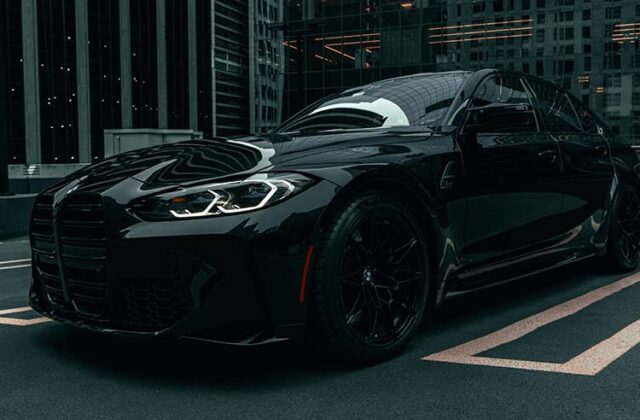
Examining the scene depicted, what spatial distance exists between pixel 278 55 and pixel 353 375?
4966 cm

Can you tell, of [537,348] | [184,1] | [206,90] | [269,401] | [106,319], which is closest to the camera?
[269,401]

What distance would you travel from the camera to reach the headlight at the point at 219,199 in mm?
2787

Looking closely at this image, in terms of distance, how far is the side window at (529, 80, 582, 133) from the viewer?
4.66m

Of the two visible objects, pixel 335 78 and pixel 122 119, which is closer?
pixel 335 78

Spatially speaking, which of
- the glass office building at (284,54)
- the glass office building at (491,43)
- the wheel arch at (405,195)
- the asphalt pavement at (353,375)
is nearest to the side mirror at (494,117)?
the wheel arch at (405,195)

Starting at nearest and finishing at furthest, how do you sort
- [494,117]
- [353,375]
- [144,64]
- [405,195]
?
[353,375], [405,195], [494,117], [144,64]

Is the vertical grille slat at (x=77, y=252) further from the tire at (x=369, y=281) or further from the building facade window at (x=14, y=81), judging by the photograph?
the building facade window at (x=14, y=81)

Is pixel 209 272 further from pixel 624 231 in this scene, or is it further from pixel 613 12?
pixel 613 12

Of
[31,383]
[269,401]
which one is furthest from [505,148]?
[31,383]

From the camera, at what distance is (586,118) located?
525cm

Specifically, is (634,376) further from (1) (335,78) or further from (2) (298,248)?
(1) (335,78)

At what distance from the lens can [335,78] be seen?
4022 cm

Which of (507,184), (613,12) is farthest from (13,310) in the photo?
(613,12)

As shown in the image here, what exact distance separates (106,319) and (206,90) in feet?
242
